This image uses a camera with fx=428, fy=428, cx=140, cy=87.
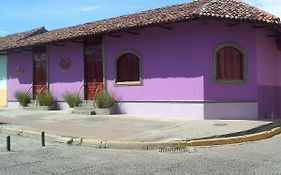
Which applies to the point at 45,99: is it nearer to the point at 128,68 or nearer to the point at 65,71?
the point at 65,71

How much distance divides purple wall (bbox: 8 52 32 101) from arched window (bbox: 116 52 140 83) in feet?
23.1

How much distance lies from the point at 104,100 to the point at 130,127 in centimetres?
487

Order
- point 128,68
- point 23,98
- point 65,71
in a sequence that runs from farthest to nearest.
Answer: point 23,98
point 65,71
point 128,68

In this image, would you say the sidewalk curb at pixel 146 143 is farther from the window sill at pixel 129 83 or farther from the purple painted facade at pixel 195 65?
the window sill at pixel 129 83

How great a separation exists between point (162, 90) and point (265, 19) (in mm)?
4753

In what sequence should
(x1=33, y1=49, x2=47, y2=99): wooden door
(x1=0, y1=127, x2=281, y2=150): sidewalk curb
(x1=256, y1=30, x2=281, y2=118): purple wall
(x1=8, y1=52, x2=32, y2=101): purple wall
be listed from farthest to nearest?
(x1=8, y1=52, x2=32, y2=101): purple wall → (x1=33, y1=49, x2=47, y2=99): wooden door → (x1=256, y1=30, x2=281, y2=118): purple wall → (x1=0, y1=127, x2=281, y2=150): sidewalk curb

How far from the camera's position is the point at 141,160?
9219 millimetres

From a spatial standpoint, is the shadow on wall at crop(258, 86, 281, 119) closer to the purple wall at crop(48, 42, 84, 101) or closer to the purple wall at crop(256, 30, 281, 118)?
the purple wall at crop(256, 30, 281, 118)

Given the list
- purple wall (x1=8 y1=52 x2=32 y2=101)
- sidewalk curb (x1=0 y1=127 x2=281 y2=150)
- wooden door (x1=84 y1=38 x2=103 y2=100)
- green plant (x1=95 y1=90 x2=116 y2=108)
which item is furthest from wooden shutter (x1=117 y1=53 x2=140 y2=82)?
purple wall (x1=8 y1=52 x2=32 y2=101)

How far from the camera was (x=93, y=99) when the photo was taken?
19812mm

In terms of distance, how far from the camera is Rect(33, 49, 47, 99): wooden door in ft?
74.7

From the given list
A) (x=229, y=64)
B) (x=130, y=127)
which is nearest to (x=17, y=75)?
(x=130, y=127)

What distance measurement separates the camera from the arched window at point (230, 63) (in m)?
16.2

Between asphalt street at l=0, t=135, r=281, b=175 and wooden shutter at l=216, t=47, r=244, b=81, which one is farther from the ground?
wooden shutter at l=216, t=47, r=244, b=81
